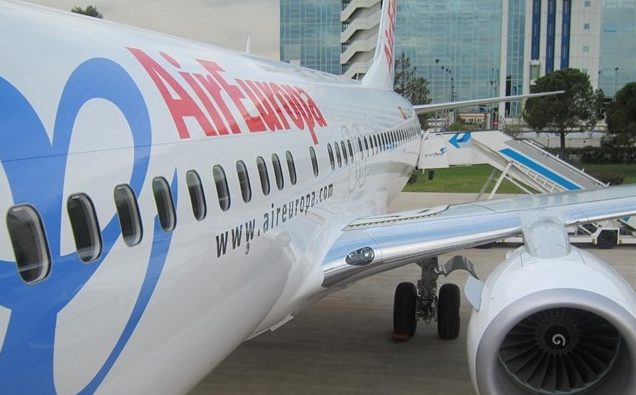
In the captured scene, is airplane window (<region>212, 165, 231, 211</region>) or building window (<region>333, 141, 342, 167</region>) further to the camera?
building window (<region>333, 141, 342, 167</region>)

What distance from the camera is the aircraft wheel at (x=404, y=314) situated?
966cm

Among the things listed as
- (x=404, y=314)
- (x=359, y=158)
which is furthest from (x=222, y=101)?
Result: (x=404, y=314)

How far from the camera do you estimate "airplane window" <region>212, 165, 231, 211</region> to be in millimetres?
4945

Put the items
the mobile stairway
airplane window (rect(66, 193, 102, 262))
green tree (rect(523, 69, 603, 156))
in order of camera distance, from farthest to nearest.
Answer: green tree (rect(523, 69, 603, 156)) → the mobile stairway → airplane window (rect(66, 193, 102, 262))

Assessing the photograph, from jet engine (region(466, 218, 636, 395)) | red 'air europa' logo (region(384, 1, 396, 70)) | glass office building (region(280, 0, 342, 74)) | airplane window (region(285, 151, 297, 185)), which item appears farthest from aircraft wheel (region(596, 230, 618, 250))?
glass office building (region(280, 0, 342, 74))

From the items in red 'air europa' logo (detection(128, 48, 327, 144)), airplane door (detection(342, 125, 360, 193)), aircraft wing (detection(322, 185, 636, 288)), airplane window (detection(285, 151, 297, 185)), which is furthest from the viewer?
airplane door (detection(342, 125, 360, 193))

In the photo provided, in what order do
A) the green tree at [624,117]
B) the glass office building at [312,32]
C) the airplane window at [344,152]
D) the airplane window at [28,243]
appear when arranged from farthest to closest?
1. the glass office building at [312,32]
2. the green tree at [624,117]
3. the airplane window at [344,152]
4. the airplane window at [28,243]

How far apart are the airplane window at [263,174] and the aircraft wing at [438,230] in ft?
4.73

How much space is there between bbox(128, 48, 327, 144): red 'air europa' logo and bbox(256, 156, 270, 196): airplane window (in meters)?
0.25

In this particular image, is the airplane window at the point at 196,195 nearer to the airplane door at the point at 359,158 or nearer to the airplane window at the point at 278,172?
the airplane window at the point at 278,172

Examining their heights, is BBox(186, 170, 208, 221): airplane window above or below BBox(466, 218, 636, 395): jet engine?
above

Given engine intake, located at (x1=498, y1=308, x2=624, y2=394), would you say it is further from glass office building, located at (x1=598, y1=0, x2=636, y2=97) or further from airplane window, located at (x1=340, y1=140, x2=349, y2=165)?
glass office building, located at (x1=598, y1=0, x2=636, y2=97)

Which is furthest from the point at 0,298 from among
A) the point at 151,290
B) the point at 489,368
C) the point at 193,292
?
the point at 489,368

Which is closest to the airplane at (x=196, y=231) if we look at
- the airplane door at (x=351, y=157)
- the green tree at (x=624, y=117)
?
the airplane door at (x=351, y=157)
